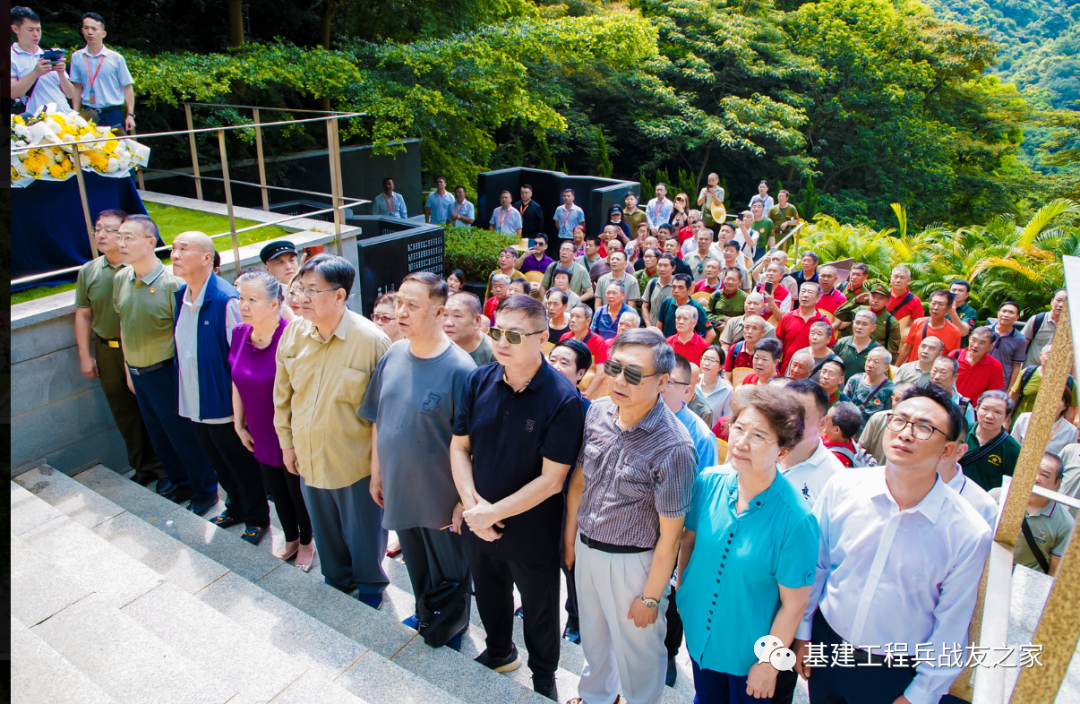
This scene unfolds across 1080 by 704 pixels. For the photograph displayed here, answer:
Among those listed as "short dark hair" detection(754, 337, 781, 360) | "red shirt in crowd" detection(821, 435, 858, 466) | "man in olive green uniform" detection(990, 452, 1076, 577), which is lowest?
"man in olive green uniform" detection(990, 452, 1076, 577)

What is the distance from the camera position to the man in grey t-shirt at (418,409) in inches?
127

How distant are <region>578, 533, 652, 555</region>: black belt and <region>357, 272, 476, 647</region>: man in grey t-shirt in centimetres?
79

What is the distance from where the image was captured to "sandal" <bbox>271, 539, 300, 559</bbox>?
4.25 metres

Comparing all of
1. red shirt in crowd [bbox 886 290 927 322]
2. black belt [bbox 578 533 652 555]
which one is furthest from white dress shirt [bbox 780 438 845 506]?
red shirt in crowd [bbox 886 290 927 322]

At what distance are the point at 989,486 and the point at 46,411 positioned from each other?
5.96m

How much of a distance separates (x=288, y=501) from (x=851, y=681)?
3129mm

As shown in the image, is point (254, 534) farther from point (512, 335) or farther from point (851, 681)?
point (851, 681)

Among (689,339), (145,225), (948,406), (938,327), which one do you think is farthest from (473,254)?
(948,406)

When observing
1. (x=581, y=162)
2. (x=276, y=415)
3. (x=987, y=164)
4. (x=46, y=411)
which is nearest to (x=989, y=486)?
(x=276, y=415)

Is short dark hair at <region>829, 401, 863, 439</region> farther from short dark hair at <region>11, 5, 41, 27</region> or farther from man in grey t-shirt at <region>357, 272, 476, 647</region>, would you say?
short dark hair at <region>11, 5, 41, 27</region>

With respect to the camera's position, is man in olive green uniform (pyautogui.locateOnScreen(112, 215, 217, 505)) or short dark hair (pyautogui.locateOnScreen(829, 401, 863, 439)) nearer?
short dark hair (pyautogui.locateOnScreen(829, 401, 863, 439))

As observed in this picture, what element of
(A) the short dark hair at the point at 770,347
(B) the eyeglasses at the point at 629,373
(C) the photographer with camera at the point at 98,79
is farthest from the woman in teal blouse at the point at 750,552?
(C) the photographer with camera at the point at 98,79

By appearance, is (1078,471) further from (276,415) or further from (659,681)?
(276,415)

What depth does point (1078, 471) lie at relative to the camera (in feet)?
12.7
